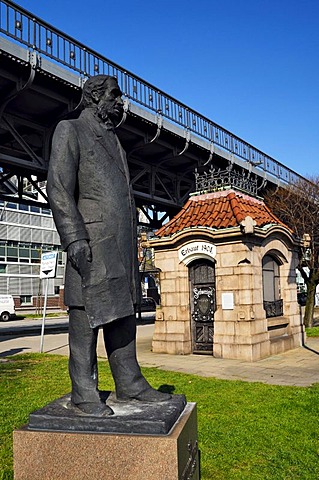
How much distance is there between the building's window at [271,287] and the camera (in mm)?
14719

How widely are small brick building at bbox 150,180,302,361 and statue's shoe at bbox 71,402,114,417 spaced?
9469mm

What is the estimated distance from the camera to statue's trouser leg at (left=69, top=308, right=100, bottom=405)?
165 inches

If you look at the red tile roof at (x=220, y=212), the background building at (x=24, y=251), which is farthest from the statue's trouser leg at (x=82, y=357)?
the background building at (x=24, y=251)

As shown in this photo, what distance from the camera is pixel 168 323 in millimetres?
14805

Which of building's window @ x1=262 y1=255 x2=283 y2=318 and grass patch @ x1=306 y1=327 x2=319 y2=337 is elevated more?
building's window @ x1=262 y1=255 x2=283 y2=318

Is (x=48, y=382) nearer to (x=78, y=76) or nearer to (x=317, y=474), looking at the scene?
(x=317, y=474)

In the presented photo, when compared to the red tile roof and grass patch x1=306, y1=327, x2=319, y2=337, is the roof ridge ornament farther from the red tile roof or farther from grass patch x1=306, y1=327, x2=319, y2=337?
grass patch x1=306, y1=327, x2=319, y2=337

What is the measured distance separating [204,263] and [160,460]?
11068mm

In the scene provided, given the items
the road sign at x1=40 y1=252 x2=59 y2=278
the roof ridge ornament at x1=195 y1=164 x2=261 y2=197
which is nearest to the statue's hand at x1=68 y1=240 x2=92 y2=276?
the road sign at x1=40 y1=252 x2=59 y2=278

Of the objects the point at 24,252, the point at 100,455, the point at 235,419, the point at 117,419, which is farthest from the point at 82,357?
the point at 24,252

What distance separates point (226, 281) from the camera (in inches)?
539

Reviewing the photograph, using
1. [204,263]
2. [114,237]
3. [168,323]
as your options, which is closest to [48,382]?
[168,323]

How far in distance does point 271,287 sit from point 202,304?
2389 mm

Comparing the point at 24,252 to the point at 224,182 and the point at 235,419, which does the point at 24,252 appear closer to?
the point at 224,182
